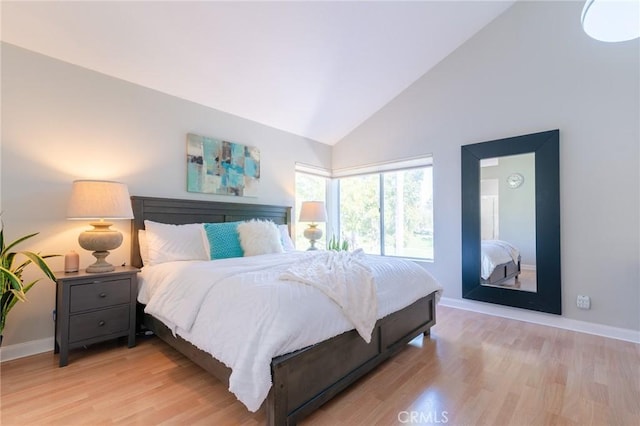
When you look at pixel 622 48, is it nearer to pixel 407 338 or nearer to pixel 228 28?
pixel 407 338

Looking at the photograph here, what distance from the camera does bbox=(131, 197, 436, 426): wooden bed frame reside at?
1.41 metres

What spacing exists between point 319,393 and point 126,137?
2.82 m

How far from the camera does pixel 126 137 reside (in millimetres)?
2824

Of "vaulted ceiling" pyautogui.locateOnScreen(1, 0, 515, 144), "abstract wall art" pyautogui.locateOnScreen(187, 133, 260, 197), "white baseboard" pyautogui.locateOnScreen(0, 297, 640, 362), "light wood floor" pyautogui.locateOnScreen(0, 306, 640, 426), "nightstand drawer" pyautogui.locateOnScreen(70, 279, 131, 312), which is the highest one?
"vaulted ceiling" pyautogui.locateOnScreen(1, 0, 515, 144)

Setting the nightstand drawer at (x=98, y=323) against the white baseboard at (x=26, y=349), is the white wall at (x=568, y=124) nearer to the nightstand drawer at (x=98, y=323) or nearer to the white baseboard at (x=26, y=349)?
the nightstand drawer at (x=98, y=323)

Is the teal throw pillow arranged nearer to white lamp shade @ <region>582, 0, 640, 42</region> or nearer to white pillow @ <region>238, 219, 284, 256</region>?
white pillow @ <region>238, 219, 284, 256</region>

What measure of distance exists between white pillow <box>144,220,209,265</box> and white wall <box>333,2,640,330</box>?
2912 mm

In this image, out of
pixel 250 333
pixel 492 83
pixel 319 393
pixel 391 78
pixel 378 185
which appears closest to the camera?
pixel 250 333

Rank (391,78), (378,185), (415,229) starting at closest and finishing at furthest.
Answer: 1. (391,78)
2. (415,229)
3. (378,185)

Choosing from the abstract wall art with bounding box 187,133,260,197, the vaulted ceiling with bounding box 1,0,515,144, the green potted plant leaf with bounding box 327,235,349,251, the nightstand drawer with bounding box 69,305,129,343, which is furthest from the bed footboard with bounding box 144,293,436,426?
the vaulted ceiling with bounding box 1,0,515,144

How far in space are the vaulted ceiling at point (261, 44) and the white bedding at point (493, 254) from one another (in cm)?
238

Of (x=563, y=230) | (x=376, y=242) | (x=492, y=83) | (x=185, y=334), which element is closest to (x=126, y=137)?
(x=185, y=334)

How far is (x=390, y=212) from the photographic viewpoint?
458 cm

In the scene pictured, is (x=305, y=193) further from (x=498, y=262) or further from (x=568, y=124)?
(x=568, y=124)
